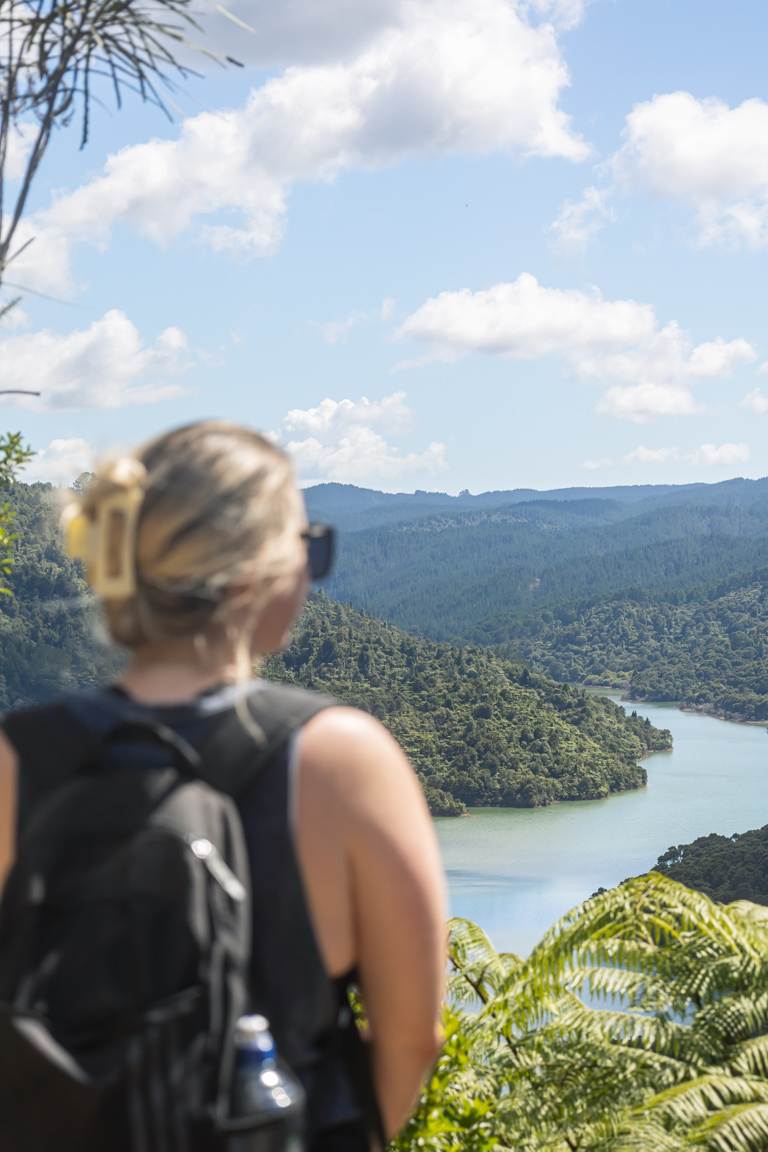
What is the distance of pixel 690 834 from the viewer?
54.8 meters

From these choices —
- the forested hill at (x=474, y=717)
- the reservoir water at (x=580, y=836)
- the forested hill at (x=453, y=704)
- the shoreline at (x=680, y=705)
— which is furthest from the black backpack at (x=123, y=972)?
the shoreline at (x=680, y=705)

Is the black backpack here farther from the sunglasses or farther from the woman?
the sunglasses

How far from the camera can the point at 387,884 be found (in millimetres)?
868

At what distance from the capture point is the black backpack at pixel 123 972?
31.4 inches

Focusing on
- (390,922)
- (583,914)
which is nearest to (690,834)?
(583,914)

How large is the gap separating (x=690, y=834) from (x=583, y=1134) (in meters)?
54.1

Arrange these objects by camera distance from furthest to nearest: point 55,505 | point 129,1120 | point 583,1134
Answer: point 583,1134
point 55,505
point 129,1120

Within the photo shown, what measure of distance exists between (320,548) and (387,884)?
29 cm

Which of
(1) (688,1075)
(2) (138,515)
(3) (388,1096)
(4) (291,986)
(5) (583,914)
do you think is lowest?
(1) (688,1075)

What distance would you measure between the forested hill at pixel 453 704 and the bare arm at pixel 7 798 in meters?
52.2

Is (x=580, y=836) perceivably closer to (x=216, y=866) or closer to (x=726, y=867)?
(x=726, y=867)

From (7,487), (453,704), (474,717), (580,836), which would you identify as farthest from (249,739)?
(453,704)

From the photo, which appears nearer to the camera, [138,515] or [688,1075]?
[138,515]

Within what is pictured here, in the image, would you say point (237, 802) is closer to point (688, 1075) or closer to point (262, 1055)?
point (262, 1055)
